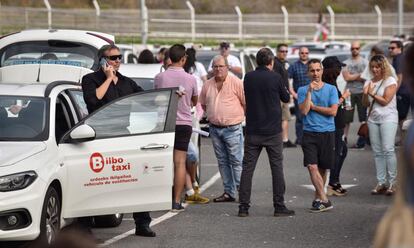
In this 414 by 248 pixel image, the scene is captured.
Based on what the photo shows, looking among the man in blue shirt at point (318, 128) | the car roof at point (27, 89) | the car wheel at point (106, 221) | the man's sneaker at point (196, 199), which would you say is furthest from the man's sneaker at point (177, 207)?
the car roof at point (27, 89)

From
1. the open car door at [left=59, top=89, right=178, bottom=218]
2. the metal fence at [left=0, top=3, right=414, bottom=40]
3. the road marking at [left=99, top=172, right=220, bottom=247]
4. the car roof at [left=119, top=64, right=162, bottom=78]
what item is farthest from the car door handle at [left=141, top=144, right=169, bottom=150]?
the metal fence at [left=0, top=3, right=414, bottom=40]

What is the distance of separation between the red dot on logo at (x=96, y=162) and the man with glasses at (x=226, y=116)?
11.0 feet

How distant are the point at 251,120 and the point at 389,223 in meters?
8.88

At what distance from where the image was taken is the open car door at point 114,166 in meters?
10.1

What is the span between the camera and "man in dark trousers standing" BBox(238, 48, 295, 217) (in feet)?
40.6

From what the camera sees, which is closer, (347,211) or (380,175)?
(347,211)

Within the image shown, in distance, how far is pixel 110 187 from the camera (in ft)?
33.2

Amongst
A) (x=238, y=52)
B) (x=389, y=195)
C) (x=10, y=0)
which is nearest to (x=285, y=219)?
(x=389, y=195)

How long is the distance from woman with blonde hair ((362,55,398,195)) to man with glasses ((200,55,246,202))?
1.65 metres

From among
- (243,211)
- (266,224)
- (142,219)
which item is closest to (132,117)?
(142,219)

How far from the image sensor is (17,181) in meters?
9.41

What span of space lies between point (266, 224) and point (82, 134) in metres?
2.61

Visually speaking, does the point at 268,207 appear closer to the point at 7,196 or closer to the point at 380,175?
the point at 380,175

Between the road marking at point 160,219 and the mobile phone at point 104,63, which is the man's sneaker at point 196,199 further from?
the mobile phone at point 104,63
